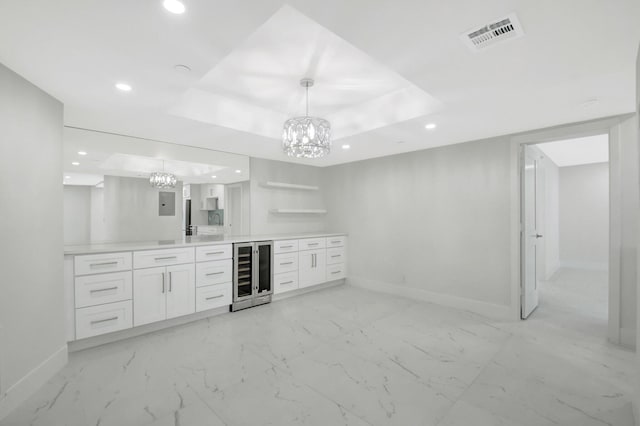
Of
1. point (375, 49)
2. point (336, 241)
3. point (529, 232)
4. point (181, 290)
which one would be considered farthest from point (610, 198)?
point (181, 290)

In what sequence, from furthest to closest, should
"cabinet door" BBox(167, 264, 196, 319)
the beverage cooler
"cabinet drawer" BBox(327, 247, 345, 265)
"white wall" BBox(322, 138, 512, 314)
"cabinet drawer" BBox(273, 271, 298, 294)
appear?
"cabinet drawer" BBox(327, 247, 345, 265)
"cabinet drawer" BBox(273, 271, 298, 294)
the beverage cooler
"white wall" BBox(322, 138, 512, 314)
"cabinet door" BBox(167, 264, 196, 319)

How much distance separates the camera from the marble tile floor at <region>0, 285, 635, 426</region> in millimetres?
1858

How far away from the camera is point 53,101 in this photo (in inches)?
95.3

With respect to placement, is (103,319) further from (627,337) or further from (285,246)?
(627,337)

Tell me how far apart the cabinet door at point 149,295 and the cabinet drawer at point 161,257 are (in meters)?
0.06

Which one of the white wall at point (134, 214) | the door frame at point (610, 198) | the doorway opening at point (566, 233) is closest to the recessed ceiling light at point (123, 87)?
the white wall at point (134, 214)

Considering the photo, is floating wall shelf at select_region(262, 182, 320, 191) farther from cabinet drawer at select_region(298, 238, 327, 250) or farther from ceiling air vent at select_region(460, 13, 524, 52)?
ceiling air vent at select_region(460, 13, 524, 52)

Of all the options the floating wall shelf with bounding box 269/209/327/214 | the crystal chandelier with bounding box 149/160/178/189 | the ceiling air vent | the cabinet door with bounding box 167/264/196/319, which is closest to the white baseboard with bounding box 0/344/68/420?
the cabinet door with bounding box 167/264/196/319

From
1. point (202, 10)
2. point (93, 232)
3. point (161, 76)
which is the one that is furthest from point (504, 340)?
point (93, 232)

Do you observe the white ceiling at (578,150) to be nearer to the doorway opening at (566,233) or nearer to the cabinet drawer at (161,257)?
the doorway opening at (566,233)

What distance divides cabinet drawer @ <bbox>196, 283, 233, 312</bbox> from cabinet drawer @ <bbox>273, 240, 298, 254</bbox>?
33.9 inches

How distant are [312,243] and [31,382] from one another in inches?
136

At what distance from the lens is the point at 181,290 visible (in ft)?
11.2

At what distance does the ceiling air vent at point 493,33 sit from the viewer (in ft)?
4.97
